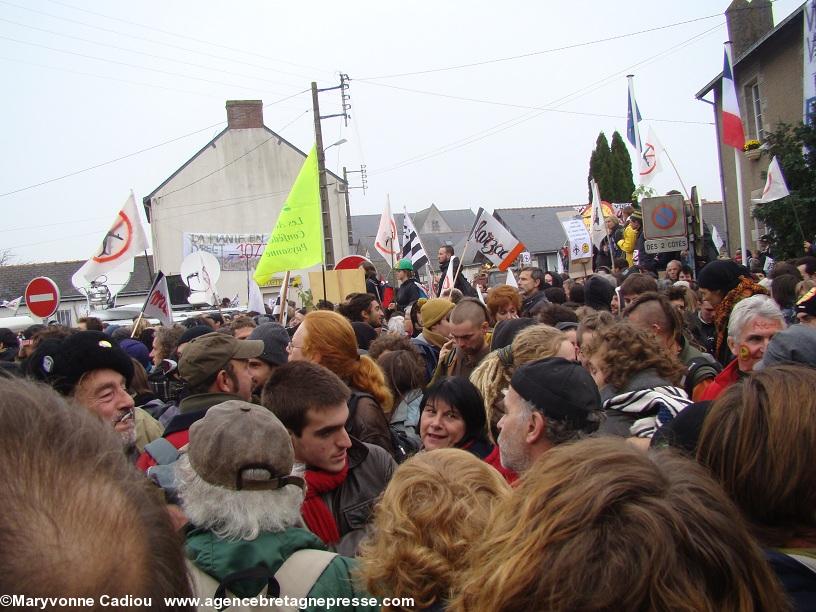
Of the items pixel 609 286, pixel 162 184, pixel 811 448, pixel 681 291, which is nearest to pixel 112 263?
pixel 609 286

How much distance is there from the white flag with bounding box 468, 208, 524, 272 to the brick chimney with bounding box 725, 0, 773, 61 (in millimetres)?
16767

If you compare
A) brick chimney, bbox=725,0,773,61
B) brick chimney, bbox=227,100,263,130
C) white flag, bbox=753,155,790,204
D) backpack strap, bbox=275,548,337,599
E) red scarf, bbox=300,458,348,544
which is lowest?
red scarf, bbox=300,458,348,544

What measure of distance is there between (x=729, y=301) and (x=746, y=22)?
21.6 m

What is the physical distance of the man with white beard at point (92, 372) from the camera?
11.9ft

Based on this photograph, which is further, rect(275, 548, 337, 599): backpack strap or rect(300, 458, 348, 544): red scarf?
rect(300, 458, 348, 544): red scarf

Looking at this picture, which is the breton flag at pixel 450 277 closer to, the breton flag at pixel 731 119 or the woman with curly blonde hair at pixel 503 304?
the woman with curly blonde hair at pixel 503 304

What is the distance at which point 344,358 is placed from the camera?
4.48 metres

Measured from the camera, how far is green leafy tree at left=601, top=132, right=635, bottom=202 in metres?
51.4

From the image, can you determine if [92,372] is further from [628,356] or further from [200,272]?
[200,272]

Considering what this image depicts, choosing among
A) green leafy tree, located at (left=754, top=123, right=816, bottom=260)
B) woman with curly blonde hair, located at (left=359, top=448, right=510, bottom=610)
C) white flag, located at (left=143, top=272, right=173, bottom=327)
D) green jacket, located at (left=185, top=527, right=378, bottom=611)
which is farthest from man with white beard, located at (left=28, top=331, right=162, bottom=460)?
green leafy tree, located at (left=754, top=123, right=816, bottom=260)

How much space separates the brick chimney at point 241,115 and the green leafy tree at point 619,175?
25461mm

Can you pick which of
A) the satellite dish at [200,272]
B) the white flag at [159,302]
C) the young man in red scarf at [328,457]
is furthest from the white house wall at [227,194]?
the young man in red scarf at [328,457]

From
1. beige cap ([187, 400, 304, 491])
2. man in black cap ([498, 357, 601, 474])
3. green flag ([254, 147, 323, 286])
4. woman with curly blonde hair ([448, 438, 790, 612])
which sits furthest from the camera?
A: green flag ([254, 147, 323, 286])

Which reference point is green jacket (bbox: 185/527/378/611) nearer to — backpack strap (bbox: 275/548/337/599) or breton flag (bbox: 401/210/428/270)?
backpack strap (bbox: 275/548/337/599)
